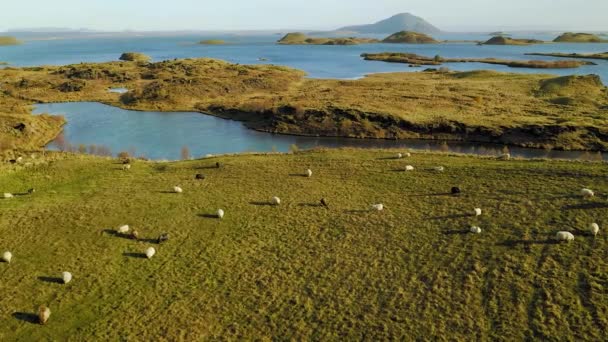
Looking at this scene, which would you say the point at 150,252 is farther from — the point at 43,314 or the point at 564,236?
the point at 564,236

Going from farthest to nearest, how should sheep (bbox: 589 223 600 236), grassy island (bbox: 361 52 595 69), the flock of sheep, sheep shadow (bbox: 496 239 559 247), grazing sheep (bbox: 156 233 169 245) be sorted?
grassy island (bbox: 361 52 595 69)
grazing sheep (bbox: 156 233 169 245)
sheep (bbox: 589 223 600 236)
sheep shadow (bbox: 496 239 559 247)
the flock of sheep

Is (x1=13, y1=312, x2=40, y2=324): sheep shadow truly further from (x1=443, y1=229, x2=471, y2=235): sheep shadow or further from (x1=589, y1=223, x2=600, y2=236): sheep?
(x1=589, y1=223, x2=600, y2=236): sheep

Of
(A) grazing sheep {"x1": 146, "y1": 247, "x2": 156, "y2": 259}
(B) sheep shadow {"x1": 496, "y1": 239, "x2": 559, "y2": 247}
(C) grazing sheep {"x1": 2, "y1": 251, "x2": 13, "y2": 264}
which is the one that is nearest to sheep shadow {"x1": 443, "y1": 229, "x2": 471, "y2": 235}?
(B) sheep shadow {"x1": 496, "y1": 239, "x2": 559, "y2": 247}

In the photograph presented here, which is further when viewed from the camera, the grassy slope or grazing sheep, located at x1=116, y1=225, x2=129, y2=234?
grazing sheep, located at x1=116, y1=225, x2=129, y2=234

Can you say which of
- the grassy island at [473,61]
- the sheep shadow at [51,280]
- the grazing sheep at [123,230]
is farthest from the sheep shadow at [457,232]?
the grassy island at [473,61]

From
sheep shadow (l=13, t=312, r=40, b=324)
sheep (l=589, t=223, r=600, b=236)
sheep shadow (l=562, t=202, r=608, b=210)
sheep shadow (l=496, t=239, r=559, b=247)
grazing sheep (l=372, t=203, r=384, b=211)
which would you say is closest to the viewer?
sheep shadow (l=13, t=312, r=40, b=324)

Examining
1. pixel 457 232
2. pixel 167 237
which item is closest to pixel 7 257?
pixel 167 237
